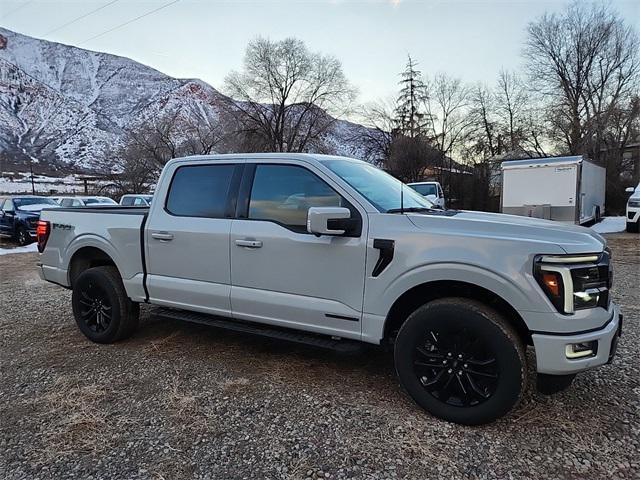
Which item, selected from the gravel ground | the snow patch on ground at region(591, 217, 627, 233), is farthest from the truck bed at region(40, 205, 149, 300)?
the snow patch on ground at region(591, 217, 627, 233)

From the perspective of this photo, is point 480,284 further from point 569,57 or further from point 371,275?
point 569,57

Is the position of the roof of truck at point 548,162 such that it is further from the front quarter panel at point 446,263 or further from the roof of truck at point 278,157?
the front quarter panel at point 446,263

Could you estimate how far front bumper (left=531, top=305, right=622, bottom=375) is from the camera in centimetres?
259

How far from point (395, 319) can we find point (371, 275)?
0.41 metres

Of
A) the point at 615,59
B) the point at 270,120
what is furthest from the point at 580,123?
the point at 270,120

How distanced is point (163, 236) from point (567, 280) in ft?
10.5

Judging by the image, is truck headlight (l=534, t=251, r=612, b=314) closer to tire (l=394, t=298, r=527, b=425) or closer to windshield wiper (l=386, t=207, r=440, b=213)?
tire (l=394, t=298, r=527, b=425)

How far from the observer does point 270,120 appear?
140 feet

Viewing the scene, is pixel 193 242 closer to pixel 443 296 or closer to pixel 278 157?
pixel 278 157

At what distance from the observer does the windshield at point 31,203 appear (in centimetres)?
1599

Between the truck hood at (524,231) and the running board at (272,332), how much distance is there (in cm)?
103

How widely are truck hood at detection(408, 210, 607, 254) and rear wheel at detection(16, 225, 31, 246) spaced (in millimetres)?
15978

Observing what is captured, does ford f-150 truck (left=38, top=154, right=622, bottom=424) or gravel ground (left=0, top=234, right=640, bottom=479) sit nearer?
gravel ground (left=0, top=234, right=640, bottom=479)

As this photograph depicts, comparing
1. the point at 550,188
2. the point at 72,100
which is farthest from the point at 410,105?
the point at 72,100
